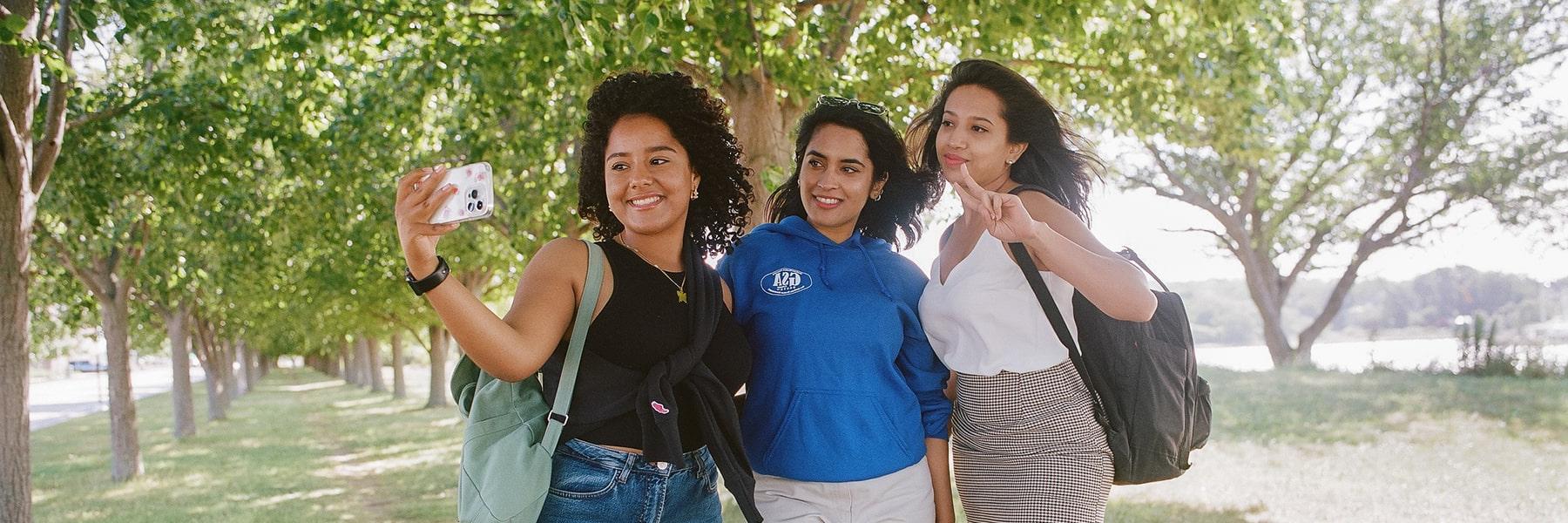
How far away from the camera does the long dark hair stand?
3543 millimetres

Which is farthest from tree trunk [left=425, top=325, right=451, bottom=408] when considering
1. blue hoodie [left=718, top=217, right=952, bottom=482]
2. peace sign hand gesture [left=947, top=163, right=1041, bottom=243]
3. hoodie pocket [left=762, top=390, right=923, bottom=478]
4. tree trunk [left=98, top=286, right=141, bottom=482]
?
peace sign hand gesture [left=947, top=163, right=1041, bottom=243]

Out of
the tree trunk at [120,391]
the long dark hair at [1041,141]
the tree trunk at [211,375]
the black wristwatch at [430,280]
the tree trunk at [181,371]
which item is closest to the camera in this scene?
the black wristwatch at [430,280]

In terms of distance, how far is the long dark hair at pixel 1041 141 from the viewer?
3.54 meters

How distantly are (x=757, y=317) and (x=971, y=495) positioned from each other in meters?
0.86

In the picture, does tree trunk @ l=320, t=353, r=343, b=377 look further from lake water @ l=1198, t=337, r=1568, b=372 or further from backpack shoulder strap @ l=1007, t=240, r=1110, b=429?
A: backpack shoulder strap @ l=1007, t=240, r=1110, b=429

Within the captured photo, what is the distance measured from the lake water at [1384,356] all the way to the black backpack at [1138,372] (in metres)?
18.2

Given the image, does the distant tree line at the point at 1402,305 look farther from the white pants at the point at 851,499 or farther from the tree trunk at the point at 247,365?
the tree trunk at the point at 247,365

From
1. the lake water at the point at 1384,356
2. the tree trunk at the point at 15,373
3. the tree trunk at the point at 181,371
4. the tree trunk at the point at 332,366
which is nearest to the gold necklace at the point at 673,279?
the tree trunk at the point at 15,373

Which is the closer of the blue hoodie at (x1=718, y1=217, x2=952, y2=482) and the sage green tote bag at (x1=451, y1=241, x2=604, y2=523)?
the sage green tote bag at (x1=451, y1=241, x2=604, y2=523)

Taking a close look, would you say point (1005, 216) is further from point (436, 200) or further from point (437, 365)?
point (437, 365)

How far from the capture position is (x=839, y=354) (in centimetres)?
334

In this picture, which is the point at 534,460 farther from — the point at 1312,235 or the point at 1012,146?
the point at 1312,235

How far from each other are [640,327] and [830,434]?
2.49 feet

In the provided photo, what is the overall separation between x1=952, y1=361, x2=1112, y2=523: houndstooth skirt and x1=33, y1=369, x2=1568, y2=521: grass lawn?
715cm
